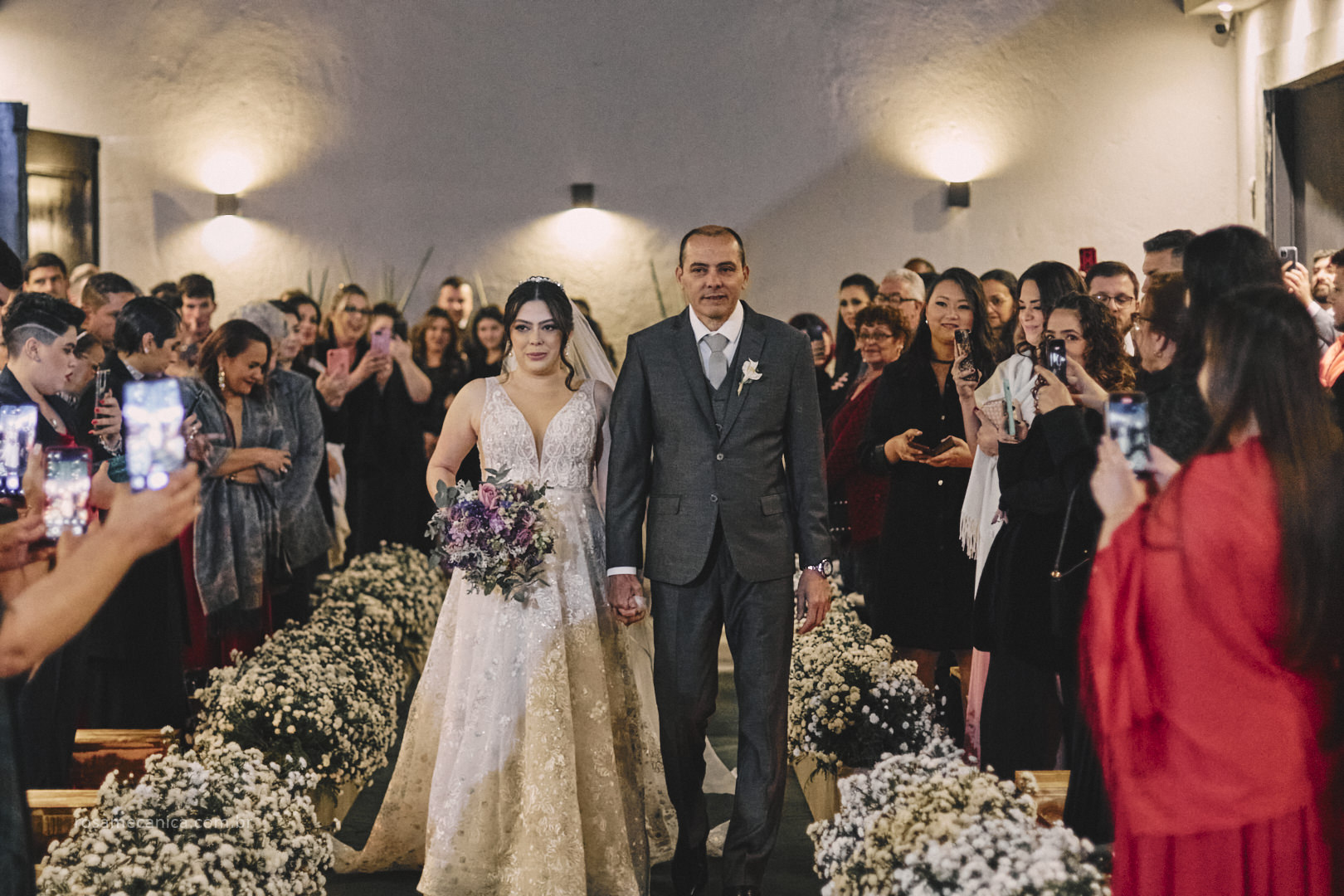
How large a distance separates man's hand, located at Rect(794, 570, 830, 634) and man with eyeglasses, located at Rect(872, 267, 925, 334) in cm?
299

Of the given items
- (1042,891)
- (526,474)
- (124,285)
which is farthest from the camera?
(124,285)

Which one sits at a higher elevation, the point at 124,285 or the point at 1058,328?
the point at 124,285

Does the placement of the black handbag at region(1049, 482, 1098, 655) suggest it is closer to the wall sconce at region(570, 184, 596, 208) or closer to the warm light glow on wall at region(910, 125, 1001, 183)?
the warm light glow on wall at region(910, 125, 1001, 183)

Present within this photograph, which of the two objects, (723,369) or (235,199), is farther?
(235,199)

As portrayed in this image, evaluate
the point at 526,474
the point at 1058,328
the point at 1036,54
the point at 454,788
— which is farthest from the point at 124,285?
the point at 1036,54

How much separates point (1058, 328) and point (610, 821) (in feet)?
6.57

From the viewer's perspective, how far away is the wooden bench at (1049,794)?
3508 millimetres

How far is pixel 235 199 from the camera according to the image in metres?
10.2

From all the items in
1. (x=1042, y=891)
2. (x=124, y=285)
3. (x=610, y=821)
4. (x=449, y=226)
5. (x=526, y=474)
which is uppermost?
(x=449, y=226)

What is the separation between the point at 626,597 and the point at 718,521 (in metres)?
0.37

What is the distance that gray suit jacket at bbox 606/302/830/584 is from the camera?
3.74 m

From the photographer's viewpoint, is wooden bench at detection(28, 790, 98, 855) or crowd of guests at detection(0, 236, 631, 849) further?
wooden bench at detection(28, 790, 98, 855)

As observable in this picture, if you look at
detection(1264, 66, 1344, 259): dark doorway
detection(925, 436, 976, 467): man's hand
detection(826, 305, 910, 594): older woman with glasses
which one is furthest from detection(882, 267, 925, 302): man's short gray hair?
detection(1264, 66, 1344, 259): dark doorway

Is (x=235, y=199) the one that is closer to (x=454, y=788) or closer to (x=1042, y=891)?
(x=454, y=788)
